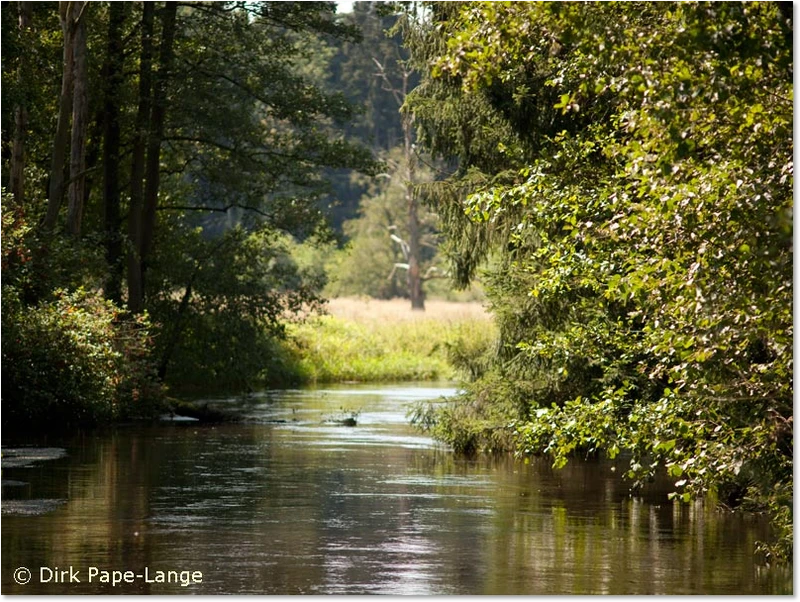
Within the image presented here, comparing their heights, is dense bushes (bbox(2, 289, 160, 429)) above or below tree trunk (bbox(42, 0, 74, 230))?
below

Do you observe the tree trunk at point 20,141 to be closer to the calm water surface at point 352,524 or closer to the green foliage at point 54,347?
the green foliage at point 54,347

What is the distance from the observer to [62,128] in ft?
88.6

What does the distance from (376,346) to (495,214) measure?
30.1m

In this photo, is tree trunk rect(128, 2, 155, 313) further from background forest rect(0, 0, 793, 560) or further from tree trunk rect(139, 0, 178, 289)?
tree trunk rect(139, 0, 178, 289)

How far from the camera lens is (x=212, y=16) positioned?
32.2 metres

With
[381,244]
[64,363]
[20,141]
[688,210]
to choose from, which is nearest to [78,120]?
[20,141]

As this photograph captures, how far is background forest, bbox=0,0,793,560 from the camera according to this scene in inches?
376

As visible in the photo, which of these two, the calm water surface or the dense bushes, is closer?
the calm water surface

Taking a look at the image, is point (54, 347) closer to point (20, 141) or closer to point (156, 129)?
point (20, 141)

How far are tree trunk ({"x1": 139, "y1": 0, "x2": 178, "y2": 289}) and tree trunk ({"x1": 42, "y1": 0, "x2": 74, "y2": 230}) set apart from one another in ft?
10.0

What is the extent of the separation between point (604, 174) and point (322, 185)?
19.7 m
